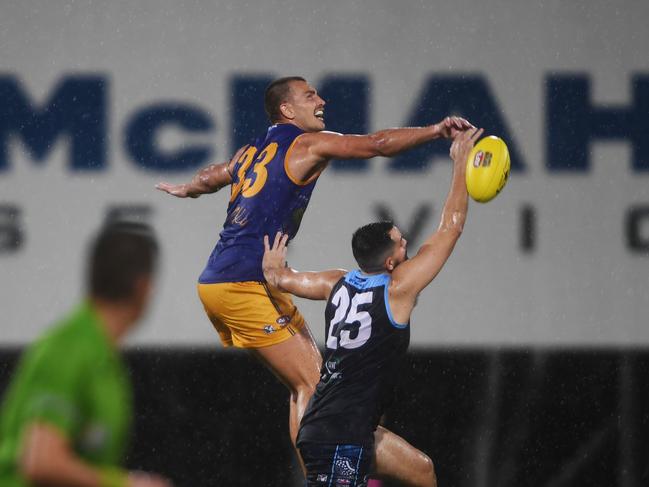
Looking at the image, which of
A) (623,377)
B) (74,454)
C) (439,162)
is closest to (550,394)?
(623,377)

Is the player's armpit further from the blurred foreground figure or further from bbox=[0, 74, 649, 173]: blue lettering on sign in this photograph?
bbox=[0, 74, 649, 173]: blue lettering on sign

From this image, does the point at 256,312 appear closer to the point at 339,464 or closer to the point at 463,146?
the point at 339,464

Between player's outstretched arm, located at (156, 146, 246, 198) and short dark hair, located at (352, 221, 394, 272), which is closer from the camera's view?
short dark hair, located at (352, 221, 394, 272)

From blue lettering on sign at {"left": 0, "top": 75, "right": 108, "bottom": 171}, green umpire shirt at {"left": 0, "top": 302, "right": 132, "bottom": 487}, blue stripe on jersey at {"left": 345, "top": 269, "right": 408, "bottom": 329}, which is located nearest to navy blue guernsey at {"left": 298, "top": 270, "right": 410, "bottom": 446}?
blue stripe on jersey at {"left": 345, "top": 269, "right": 408, "bottom": 329}

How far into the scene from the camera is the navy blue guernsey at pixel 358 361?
4.33m

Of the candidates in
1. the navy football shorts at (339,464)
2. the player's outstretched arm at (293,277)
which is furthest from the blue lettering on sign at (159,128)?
the navy football shorts at (339,464)

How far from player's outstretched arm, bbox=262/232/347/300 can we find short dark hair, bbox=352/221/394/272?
7.9 inches

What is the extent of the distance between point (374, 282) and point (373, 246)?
13 cm

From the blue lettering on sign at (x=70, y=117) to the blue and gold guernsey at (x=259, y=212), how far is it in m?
2.06

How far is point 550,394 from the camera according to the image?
7211mm

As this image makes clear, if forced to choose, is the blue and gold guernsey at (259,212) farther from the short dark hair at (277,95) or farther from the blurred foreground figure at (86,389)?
the blurred foreground figure at (86,389)

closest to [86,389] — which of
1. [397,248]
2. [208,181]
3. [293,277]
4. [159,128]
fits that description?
[397,248]

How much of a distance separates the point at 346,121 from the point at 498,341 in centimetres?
157

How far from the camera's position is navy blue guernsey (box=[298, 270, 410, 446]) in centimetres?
433
